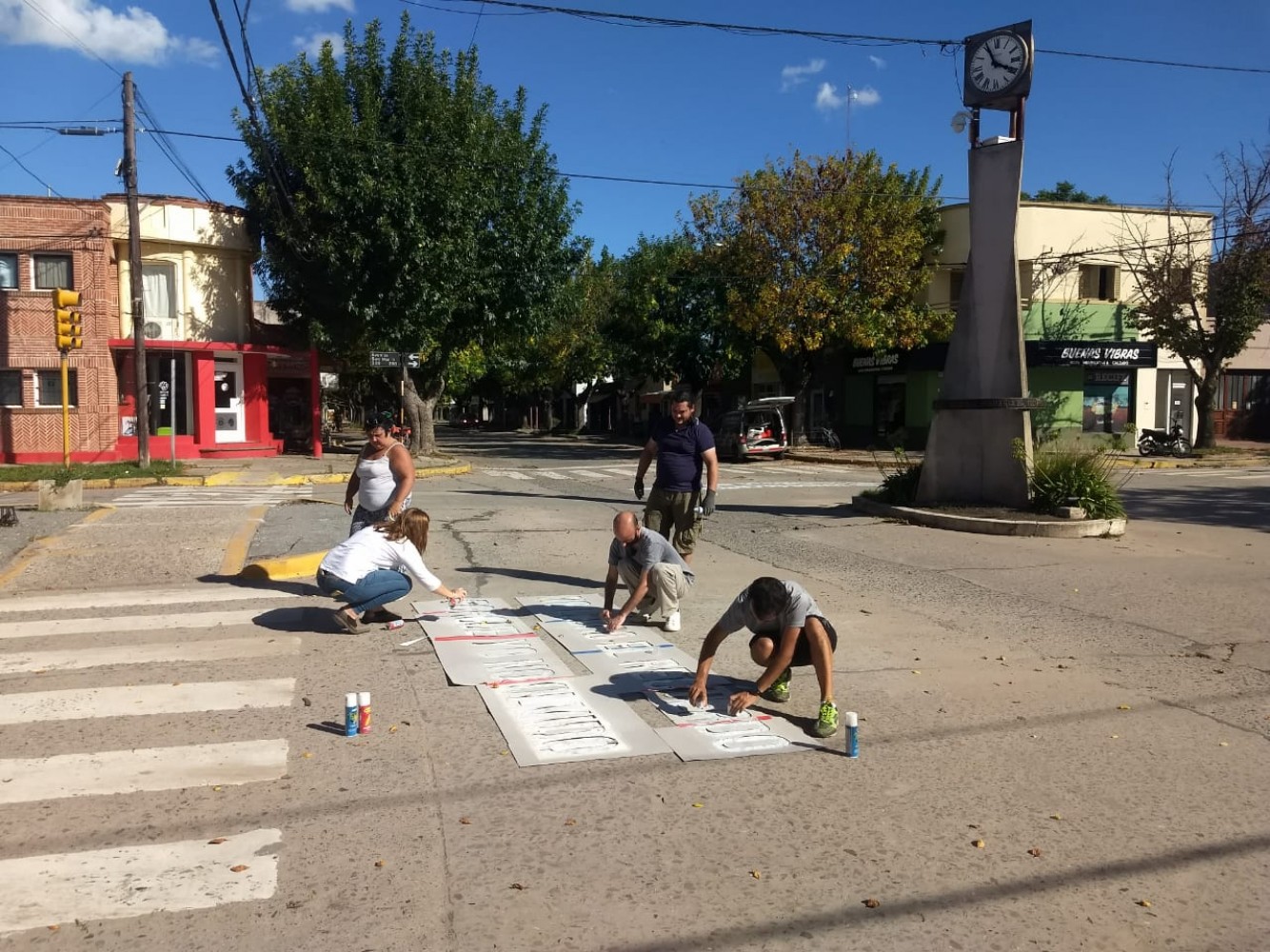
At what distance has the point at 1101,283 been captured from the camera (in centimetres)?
3488

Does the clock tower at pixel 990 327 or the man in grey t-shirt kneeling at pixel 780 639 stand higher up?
the clock tower at pixel 990 327

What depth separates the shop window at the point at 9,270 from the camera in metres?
24.4

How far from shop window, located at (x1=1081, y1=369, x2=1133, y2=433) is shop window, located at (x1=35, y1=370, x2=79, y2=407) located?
30472 mm

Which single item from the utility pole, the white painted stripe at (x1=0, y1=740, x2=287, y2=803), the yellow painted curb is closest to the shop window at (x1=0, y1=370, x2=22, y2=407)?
the utility pole

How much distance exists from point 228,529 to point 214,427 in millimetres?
15766

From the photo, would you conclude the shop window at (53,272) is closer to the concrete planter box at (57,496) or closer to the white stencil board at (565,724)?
the concrete planter box at (57,496)

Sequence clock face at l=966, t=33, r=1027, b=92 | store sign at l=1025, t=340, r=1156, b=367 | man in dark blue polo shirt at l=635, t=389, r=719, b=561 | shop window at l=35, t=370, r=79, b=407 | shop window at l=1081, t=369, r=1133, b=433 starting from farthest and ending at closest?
shop window at l=1081, t=369, r=1133, b=433 → store sign at l=1025, t=340, r=1156, b=367 → shop window at l=35, t=370, r=79, b=407 → clock face at l=966, t=33, r=1027, b=92 → man in dark blue polo shirt at l=635, t=389, r=719, b=561

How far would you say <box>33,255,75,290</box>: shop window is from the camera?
24.6 m

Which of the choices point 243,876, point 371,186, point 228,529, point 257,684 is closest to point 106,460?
point 371,186

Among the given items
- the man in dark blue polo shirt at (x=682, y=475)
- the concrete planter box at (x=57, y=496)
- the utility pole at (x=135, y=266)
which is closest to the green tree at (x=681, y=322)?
the utility pole at (x=135, y=266)

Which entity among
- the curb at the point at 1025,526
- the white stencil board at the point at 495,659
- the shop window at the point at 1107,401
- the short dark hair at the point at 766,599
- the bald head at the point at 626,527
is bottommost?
the white stencil board at the point at 495,659

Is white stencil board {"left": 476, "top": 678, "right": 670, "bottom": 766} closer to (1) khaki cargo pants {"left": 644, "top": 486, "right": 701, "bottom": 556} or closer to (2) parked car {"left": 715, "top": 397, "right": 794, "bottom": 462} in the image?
(1) khaki cargo pants {"left": 644, "top": 486, "right": 701, "bottom": 556}

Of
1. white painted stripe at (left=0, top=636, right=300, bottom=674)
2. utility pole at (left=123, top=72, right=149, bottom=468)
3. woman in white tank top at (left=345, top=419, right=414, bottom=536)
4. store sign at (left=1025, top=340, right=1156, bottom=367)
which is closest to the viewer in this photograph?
white painted stripe at (left=0, top=636, right=300, bottom=674)

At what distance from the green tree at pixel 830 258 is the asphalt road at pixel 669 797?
75.6 ft
